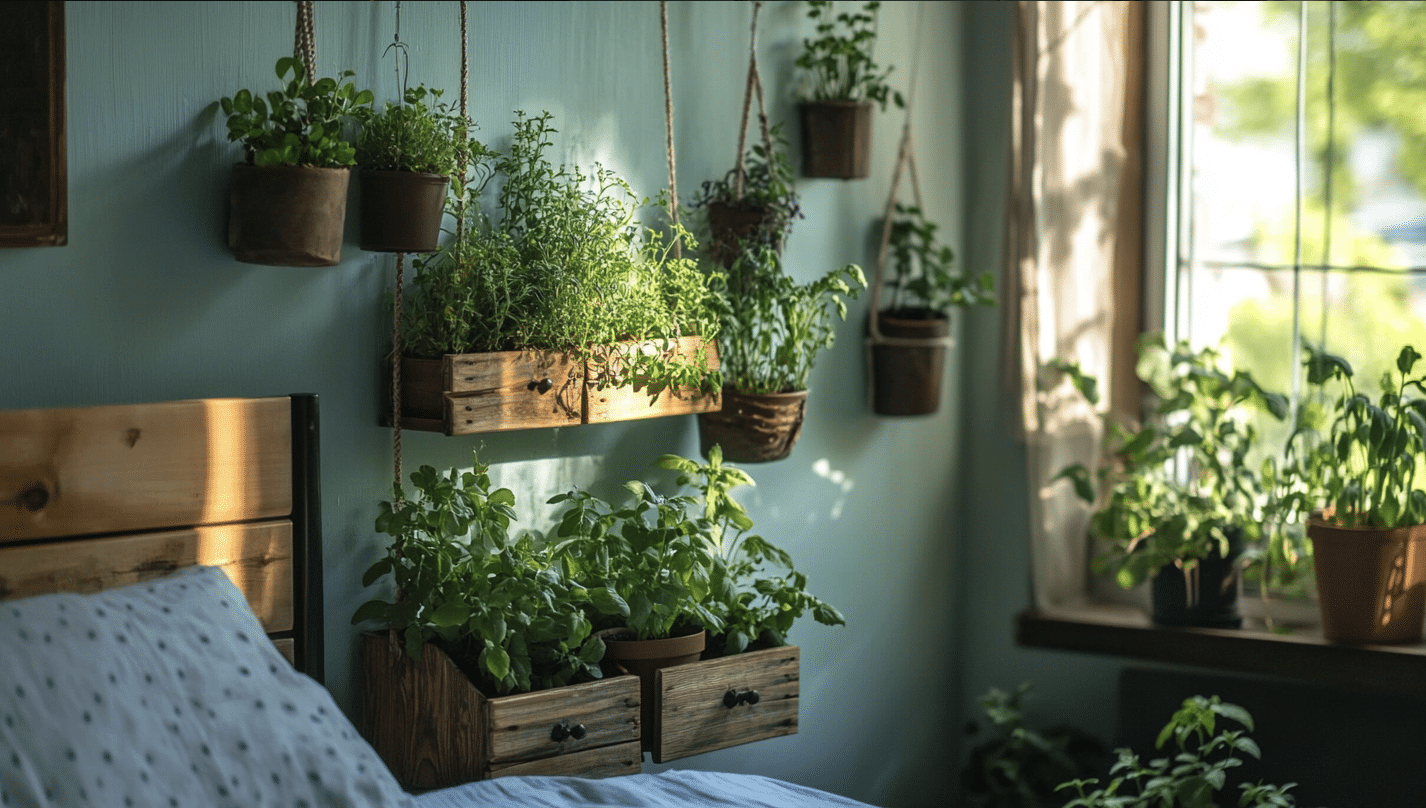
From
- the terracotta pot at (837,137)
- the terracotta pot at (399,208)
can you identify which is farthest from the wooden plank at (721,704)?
the terracotta pot at (837,137)

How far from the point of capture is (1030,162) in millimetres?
2754

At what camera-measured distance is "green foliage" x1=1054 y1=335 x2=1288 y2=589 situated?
258 cm

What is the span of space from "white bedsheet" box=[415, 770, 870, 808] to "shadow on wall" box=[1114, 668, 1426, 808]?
1.23 meters

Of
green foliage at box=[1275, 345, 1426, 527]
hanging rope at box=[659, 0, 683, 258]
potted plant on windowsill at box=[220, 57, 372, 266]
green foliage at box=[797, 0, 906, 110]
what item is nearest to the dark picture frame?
potted plant on windowsill at box=[220, 57, 372, 266]

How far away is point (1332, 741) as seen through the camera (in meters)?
2.50

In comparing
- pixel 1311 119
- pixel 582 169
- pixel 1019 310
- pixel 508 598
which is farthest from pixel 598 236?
pixel 1311 119

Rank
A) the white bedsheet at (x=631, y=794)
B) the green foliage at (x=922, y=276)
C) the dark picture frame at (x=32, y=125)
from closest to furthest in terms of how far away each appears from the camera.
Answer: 1. the dark picture frame at (x=32, y=125)
2. the white bedsheet at (x=631, y=794)
3. the green foliage at (x=922, y=276)

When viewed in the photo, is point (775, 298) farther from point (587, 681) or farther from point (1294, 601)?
point (1294, 601)

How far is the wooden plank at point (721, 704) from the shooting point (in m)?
1.90

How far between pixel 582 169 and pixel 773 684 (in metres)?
0.90

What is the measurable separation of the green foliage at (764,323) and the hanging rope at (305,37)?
800mm

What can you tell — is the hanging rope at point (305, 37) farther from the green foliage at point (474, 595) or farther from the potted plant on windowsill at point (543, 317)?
the green foliage at point (474, 595)

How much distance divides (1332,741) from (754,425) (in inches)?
52.1

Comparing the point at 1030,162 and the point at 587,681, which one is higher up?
the point at 1030,162
